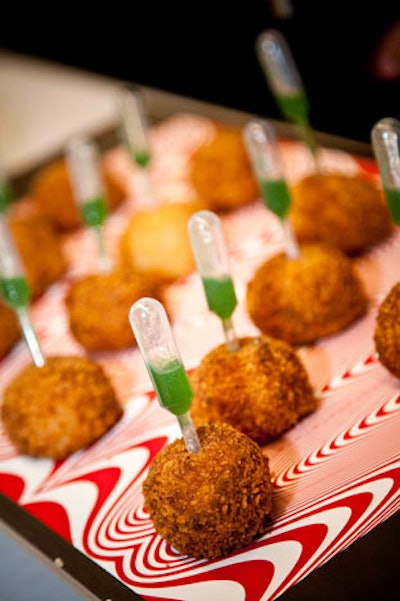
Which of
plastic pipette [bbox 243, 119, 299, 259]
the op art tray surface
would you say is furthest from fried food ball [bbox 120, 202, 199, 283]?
plastic pipette [bbox 243, 119, 299, 259]

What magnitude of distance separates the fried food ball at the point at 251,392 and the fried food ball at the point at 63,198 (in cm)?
132

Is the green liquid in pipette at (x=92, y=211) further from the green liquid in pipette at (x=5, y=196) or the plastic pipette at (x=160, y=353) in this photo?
the plastic pipette at (x=160, y=353)

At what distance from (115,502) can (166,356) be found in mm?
445

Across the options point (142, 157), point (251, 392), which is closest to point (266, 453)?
point (251, 392)

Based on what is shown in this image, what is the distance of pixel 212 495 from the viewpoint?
1.45 meters

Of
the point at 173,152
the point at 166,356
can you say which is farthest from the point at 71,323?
the point at 173,152

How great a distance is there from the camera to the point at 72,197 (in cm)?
297

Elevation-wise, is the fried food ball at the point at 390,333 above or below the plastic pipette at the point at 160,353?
below

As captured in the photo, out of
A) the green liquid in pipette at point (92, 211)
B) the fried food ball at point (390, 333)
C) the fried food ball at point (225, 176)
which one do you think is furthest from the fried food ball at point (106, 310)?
the fried food ball at point (390, 333)

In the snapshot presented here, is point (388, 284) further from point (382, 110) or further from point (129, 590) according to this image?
point (129, 590)

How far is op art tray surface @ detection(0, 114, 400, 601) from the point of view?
1475 millimetres

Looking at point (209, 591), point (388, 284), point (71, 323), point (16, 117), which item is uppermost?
point (16, 117)

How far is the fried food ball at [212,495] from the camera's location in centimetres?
146

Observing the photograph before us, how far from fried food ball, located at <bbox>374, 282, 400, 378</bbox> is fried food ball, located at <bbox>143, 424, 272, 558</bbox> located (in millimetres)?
343
